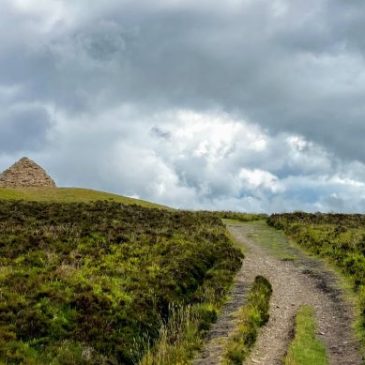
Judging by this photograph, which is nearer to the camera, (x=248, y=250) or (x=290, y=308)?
(x=290, y=308)

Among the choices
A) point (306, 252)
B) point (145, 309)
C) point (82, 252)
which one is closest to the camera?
point (145, 309)

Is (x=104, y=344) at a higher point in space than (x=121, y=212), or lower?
lower

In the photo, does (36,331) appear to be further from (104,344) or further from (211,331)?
(211,331)

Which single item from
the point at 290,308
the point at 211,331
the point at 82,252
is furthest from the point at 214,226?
the point at 211,331

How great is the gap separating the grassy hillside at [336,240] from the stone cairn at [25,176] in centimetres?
4001

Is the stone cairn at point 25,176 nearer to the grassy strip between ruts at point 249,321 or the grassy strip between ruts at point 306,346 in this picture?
the grassy strip between ruts at point 249,321

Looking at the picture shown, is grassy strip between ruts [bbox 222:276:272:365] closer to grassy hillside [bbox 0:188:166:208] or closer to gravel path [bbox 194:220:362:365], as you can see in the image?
gravel path [bbox 194:220:362:365]

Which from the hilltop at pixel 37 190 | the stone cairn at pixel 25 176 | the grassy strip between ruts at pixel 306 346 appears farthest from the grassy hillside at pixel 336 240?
the stone cairn at pixel 25 176

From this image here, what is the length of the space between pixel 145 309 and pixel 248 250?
57.5ft

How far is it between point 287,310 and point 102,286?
858 centimetres

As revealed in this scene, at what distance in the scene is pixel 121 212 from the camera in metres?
55.6

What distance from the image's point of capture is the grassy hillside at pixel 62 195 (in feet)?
223

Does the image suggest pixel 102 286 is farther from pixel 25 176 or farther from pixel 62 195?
pixel 25 176

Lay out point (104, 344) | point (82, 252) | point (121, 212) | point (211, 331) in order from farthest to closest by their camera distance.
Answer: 1. point (121, 212)
2. point (82, 252)
3. point (211, 331)
4. point (104, 344)
